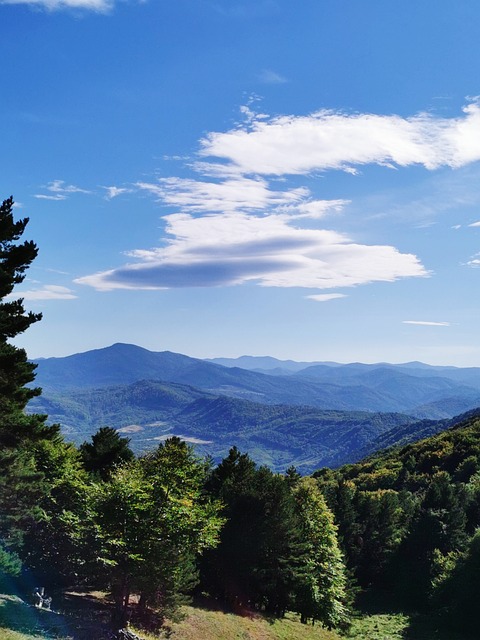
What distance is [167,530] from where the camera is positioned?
989 inches

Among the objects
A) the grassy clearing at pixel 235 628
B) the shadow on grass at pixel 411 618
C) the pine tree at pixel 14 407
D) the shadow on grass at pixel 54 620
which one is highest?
the pine tree at pixel 14 407

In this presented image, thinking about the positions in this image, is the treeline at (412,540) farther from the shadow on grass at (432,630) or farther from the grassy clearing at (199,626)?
the grassy clearing at (199,626)

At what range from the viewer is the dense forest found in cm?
2473

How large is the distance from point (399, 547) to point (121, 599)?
158ft

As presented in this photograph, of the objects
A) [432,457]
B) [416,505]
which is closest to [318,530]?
[416,505]

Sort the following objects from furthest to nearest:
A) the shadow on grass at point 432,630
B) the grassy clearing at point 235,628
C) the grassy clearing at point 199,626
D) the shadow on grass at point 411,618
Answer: the shadow on grass at point 411,618 < the shadow on grass at point 432,630 < the grassy clearing at point 235,628 < the grassy clearing at point 199,626

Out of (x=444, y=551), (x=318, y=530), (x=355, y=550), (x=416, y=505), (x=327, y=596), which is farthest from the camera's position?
(x=416, y=505)

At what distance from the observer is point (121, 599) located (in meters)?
26.2

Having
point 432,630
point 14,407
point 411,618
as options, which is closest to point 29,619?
point 14,407

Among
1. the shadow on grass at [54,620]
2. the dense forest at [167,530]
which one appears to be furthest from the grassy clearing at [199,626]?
the dense forest at [167,530]

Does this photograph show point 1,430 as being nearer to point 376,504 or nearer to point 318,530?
point 318,530

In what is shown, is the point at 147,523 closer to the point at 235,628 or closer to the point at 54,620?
the point at 54,620

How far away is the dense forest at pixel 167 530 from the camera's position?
24.7 metres

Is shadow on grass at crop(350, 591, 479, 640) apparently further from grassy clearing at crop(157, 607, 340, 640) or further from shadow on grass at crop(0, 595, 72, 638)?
shadow on grass at crop(0, 595, 72, 638)
